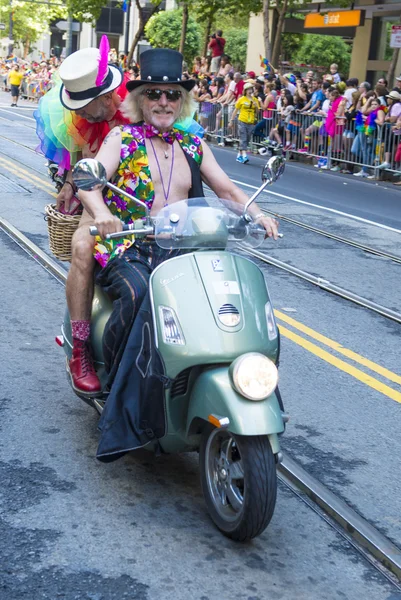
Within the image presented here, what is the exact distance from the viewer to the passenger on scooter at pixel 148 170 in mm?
4148

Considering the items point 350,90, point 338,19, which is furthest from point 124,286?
point 338,19

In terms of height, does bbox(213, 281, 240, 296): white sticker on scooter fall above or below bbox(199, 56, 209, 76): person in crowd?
above

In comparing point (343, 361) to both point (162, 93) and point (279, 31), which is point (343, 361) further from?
point (279, 31)

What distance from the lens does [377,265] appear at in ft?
31.4

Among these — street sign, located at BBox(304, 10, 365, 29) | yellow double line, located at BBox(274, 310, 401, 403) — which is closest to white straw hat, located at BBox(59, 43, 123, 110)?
yellow double line, located at BBox(274, 310, 401, 403)

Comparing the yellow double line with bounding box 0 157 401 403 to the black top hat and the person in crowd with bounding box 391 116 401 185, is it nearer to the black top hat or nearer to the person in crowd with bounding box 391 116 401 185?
the black top hat

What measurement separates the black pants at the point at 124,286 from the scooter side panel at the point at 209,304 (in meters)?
0.14

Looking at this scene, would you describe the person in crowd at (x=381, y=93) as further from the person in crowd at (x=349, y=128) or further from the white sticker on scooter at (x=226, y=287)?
the white sticker on scooter at (x=226, y=287)

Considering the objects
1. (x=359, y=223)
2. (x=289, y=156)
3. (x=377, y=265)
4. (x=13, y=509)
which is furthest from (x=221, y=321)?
(x=289, y=156)

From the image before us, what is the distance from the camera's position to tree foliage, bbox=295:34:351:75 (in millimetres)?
52250

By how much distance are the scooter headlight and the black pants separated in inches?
24.0

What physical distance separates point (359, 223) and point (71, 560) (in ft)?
31.3

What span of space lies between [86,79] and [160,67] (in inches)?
22.0

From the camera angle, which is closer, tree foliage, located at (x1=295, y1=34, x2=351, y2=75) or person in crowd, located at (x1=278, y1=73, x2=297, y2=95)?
person in crowd, located at (x1=278, y1=73, x2=297, y2=95)
